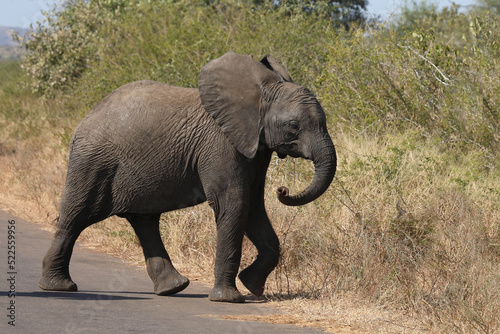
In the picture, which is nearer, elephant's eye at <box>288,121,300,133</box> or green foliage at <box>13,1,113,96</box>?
elephant's eye at <box>288,121,300,133</box>

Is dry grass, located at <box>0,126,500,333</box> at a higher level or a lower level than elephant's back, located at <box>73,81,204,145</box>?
lower

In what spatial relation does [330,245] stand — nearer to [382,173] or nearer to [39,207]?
[382,173]

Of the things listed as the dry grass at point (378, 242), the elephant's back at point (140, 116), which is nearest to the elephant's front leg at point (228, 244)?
the dry grass at point (378, 242)

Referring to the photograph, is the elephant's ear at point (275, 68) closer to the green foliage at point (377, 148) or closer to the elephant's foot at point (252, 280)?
the green foliage at point (377, 148)

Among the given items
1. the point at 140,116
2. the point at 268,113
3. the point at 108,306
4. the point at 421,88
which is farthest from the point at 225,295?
the point at 421,88

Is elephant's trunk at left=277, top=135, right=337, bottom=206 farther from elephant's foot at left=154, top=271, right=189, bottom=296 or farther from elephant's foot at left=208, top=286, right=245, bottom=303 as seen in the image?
elephant's foot at left=154, top=271, right=189, bottom=296

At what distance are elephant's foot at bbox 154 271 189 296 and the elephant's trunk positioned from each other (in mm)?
1383

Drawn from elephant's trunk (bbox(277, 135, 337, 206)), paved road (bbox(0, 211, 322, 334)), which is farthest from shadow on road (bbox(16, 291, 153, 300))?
elephant's trunk (bbox(277, 135, 337, 206))

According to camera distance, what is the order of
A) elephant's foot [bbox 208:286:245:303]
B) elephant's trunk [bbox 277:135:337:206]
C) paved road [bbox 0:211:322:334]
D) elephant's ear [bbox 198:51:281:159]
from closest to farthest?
paved road [bbox 0:211:322:334], elephant's trunk [bbox 277:135:337:206], elephant's ear [bbox 198:51:281:159], elephant's foot [bbox 208:286:245:303]

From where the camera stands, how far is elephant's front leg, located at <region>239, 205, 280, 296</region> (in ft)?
26.9

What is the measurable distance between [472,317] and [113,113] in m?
3.69

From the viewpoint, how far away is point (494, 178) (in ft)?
38.4

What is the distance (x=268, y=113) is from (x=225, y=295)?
1.69 m

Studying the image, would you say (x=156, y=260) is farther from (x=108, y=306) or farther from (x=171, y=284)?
(x=108, y=306)
